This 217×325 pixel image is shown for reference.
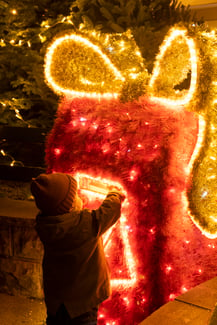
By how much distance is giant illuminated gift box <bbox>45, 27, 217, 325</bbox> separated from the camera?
2.68 meters

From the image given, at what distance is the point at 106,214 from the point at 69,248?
1.13 feet

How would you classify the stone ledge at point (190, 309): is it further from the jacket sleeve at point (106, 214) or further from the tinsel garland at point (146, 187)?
the jacket sleeve at point (106, 214)

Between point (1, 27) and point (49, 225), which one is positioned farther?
point (1, 27)

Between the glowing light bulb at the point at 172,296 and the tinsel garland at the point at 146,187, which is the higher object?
the tinsel garland at the point at 146,187

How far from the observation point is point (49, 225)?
2.36 m

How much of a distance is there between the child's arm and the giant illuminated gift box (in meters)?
0.26

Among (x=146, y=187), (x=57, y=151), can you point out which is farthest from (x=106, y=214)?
(x=57, y=151)

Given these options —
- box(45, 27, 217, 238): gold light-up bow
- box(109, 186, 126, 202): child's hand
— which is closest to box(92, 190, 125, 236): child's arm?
box(109, 186, 126, 202): child's hand

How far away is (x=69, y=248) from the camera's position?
2.44 metres

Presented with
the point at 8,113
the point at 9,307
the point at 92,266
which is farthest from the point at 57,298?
the point at 8,113

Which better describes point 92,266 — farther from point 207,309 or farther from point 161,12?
point 161,12

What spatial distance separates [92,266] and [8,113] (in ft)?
15.0

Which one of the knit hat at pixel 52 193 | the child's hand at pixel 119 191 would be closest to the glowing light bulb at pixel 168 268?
the child's hand at pixel 119 191

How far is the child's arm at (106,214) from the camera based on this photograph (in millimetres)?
2455
